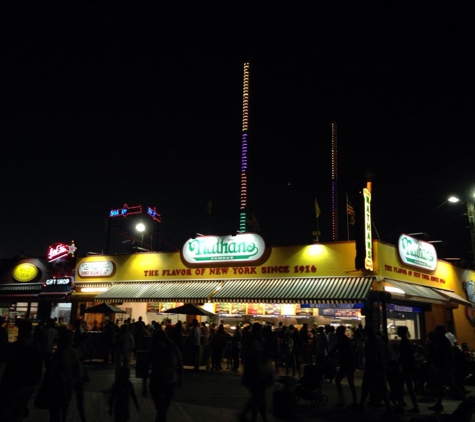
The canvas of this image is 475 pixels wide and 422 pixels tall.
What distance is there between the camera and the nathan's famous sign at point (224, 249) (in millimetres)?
21984

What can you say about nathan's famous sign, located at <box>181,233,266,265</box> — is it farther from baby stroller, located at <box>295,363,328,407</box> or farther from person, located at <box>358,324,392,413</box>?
person, located at <box>358,324,392,413</box>

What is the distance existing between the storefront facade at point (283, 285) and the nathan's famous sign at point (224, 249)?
5cm

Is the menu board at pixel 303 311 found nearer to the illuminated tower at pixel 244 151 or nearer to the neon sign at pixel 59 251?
the illuminated tower at pixel 244 151

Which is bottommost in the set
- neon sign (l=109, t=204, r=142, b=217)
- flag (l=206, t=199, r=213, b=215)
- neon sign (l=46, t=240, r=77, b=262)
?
neon sign (l=46, t=240, r=77, b=262)

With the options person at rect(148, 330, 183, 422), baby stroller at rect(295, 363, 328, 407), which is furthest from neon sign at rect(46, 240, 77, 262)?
person at rect(148, 330, 183, 422)

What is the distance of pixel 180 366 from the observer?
24.7 ft

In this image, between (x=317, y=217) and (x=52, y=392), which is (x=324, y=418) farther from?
(x=317, y=217)

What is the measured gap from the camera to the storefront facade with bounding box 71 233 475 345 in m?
19.4

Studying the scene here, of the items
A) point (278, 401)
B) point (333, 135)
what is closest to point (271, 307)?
point (278, 401)

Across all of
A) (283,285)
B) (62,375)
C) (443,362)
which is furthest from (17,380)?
(283,285)

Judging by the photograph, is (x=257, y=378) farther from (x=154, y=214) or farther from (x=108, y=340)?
(x=154, y=214)

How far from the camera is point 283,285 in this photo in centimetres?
2078

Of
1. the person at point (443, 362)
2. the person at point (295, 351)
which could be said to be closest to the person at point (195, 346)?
the person at point (295, 351)

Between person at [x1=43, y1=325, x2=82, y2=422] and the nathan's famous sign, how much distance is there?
1461 cm
